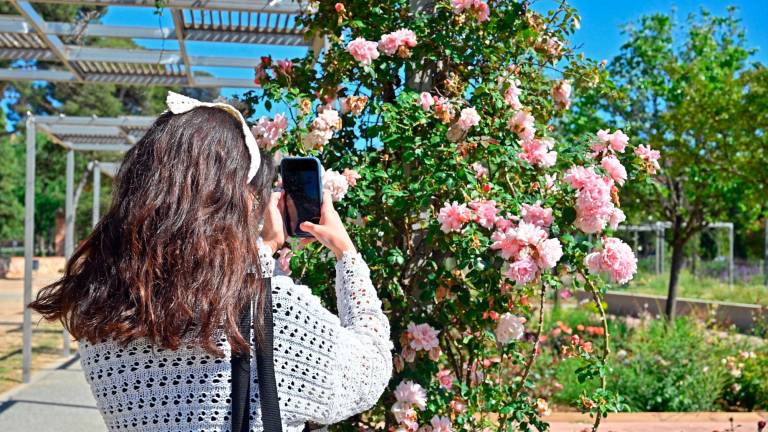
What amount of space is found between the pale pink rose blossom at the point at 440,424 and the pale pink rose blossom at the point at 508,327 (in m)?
0.35

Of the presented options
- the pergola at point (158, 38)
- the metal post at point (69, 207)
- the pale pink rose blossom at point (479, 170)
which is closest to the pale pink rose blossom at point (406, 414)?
the pale pink rose blossom at point (479, 170)

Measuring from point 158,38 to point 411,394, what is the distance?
11.9 ft

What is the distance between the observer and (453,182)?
7.51 feet

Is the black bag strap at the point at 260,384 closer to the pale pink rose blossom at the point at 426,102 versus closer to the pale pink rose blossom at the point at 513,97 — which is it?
the pale pink rose blossom at the point at 426,102

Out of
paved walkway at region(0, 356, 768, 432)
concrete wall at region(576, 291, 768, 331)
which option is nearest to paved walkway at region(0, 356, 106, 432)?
paved walkway at region(0, 356, 768, 432)

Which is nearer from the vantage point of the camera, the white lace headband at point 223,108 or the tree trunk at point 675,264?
the white lace headband at point 223,108

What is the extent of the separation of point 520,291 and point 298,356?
60.7 inches

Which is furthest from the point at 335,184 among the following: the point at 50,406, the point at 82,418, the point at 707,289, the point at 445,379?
the point at 707,289

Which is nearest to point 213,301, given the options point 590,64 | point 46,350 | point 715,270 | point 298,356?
point 298,356

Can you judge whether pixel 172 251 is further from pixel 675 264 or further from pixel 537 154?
pixel 675 264

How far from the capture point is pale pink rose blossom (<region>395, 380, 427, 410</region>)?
2314 mm

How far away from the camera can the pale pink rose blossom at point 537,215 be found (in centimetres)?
221

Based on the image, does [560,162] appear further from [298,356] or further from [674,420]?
[674,420]

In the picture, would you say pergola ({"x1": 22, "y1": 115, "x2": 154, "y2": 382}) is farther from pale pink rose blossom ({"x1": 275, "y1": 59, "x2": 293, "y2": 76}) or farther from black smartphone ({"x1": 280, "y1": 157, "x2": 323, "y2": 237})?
black smartphone ({"x1": 280, "y1": 157, "x2": 323, "y2": 237})
